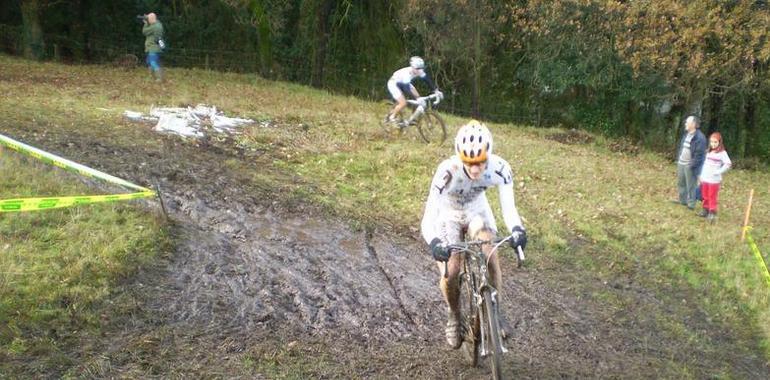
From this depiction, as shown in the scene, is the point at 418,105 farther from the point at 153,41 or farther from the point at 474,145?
the point at 474,145

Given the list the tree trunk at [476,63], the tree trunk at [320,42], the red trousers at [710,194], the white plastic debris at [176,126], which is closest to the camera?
the red trousers at [710,194]

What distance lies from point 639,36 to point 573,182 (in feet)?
23.5

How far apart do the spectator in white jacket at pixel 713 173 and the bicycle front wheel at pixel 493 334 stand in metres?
8.54

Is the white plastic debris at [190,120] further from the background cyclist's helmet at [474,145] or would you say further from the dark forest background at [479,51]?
the dark forest background at [479,51]

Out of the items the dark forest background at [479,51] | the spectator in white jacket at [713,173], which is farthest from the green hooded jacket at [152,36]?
the spectator in white jacket at [713,173]

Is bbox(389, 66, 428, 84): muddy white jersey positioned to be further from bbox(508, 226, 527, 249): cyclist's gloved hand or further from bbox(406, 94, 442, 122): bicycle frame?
bbox(508, 226, 527, 249): cyclist's gloved hand

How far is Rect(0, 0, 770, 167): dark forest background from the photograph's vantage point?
780 inches

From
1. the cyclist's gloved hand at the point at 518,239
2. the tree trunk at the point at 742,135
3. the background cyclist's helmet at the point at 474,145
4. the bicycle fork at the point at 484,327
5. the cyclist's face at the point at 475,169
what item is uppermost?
the background cyclist's helmet at the point at 474,145

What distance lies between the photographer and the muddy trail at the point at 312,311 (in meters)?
5.40

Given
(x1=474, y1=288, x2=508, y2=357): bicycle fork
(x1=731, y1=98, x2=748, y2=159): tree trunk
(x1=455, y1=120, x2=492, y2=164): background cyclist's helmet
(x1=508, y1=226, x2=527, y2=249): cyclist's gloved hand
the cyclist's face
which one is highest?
(x1=455, y1=120, x2=492, y2=164): background cyclist's helmet

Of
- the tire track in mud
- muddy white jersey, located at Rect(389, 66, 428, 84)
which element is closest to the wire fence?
muddy white jersey, located at Rect(389, 66, 428, 84)

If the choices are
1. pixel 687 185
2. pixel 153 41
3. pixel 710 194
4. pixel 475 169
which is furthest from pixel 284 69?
pixel 475 169

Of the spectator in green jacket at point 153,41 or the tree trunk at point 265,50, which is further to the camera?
the tree trunk at point 265,50

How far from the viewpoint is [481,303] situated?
5027 millimetres
